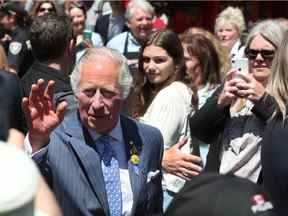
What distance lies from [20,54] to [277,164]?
168 inches

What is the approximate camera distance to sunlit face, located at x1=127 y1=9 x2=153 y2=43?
Result: 327 inches

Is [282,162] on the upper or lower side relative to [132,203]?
upper

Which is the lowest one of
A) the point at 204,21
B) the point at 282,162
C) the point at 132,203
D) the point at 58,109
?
the point at 204,21

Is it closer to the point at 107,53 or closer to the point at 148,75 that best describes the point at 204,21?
the point at 148,75

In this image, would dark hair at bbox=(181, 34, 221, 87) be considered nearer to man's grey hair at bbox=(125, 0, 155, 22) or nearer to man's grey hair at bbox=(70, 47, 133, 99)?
man's grey hair at bbox=(125, 0, 155, 22)

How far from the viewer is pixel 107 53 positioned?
404 cm

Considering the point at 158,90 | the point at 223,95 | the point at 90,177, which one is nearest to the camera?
the point at 90,177

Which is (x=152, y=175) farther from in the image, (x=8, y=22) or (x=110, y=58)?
(x=8, y=22)

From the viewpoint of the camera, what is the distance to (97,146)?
154 inches

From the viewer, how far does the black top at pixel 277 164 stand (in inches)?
140

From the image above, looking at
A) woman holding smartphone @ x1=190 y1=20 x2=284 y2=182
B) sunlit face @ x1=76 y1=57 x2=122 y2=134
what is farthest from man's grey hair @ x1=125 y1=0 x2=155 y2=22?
sunlit face @ x1=76 y1=57 x2=122 y2=134

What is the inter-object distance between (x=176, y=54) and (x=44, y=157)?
88.6 inches

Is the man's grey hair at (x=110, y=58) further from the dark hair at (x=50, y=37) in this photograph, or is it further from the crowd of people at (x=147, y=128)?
the dark hair at (x=50, y=37)

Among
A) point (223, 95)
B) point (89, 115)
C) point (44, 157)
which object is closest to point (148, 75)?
point (223, 95)
